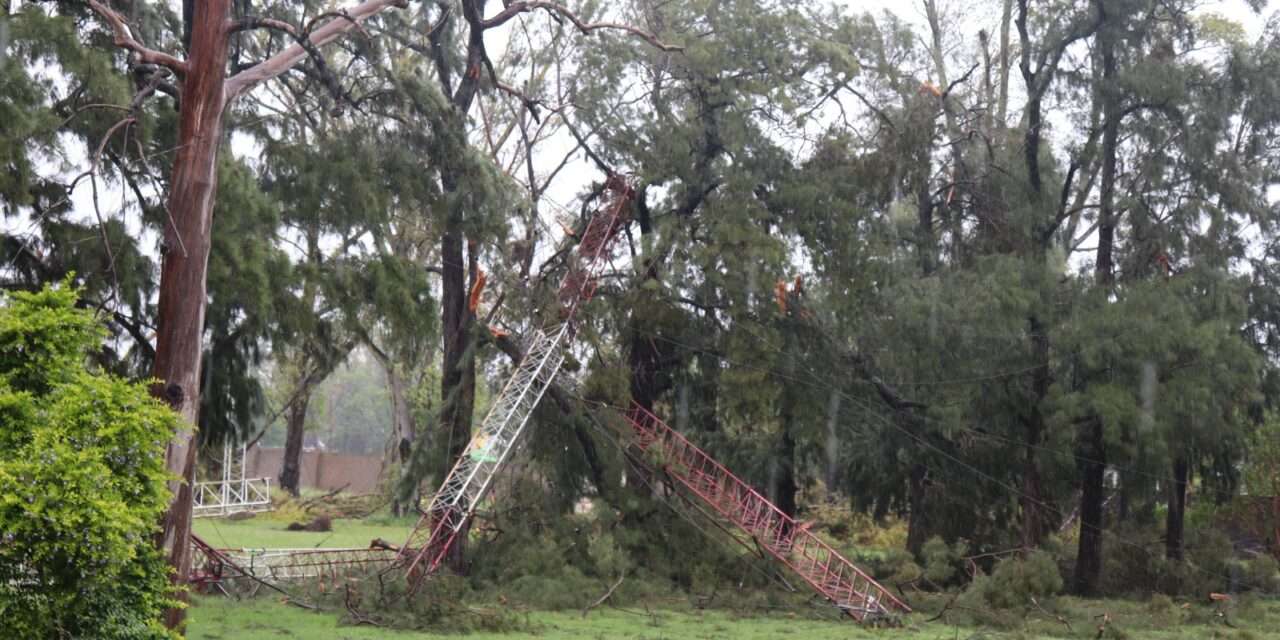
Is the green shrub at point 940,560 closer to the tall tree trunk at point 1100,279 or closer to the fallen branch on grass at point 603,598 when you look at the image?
the tall tree trunk at point 1100,279

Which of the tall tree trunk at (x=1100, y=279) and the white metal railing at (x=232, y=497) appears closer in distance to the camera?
the tall tree trunk at (x=1100, y=279)

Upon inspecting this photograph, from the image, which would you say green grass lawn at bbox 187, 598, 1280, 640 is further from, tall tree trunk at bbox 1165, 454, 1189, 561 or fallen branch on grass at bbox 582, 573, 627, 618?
tall tree trunk at bbox 1165, 454, 1189, 561

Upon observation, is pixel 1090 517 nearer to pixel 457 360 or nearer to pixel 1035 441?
pixel 1035 441

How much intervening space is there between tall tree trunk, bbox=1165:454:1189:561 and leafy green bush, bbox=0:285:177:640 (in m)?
18.0

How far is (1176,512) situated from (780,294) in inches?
354

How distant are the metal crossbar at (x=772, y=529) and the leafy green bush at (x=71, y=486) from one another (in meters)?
10.4

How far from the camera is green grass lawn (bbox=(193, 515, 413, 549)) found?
81.9ft

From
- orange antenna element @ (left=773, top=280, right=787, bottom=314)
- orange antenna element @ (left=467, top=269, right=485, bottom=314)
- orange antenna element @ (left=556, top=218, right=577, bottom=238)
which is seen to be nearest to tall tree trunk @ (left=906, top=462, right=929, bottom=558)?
orange antenna element @ (left=773, top=280, right=787, bottom=314)

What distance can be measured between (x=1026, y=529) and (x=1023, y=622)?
496 cm

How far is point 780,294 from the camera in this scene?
19.8 metres

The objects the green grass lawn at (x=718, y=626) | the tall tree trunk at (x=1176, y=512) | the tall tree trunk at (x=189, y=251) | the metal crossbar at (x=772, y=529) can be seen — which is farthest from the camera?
the tall tree trunk at (x=1176, y=512)

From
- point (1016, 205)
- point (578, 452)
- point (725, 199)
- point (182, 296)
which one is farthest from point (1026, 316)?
point (182, 296)

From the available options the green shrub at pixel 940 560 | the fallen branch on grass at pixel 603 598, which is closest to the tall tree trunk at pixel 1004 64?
the green shrub at pixel 940 560

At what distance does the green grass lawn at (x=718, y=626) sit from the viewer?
527 inches
